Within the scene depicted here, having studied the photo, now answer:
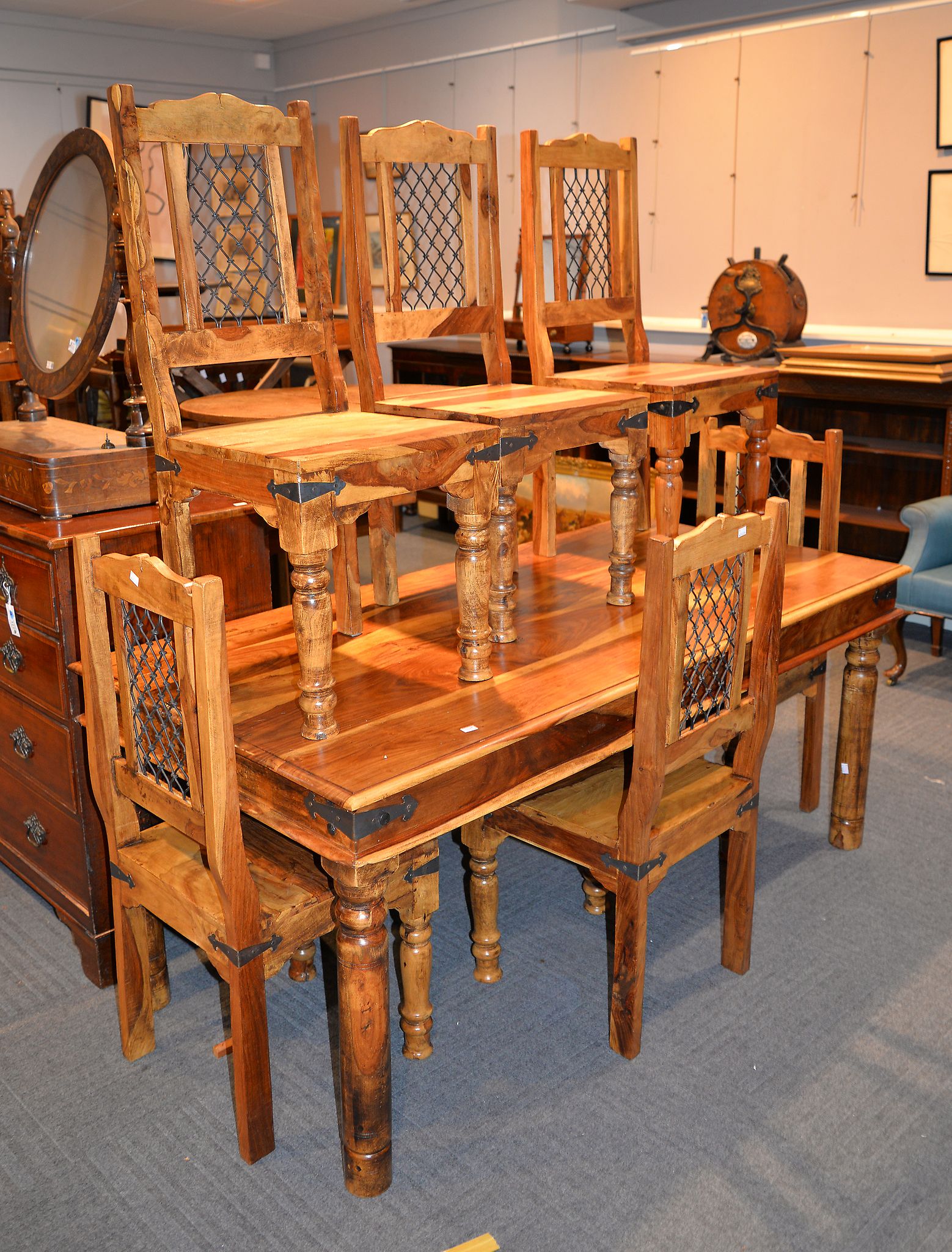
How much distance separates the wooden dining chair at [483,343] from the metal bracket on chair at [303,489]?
1.37 ft

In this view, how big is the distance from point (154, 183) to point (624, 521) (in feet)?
22.6

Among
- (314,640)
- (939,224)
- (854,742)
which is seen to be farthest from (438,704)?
(939,224)

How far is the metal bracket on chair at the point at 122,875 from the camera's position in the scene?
6.69 feet

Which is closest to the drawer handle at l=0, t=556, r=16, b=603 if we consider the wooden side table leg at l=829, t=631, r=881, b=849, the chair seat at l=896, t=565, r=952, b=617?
the wooden side table leg at l=829, t=631, r=881, b=849

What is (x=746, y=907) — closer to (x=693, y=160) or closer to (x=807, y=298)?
(x=807, y=298)

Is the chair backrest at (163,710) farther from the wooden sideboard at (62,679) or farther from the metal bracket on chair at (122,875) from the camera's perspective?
the wooden sideboard at (62,679)

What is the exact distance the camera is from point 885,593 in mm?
2932

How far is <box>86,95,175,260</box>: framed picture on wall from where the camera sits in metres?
7.73

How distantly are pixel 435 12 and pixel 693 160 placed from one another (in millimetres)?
2447

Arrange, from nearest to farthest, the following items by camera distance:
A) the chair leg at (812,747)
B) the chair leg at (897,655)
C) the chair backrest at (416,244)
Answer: the chair backrest at (416,244) < the chair leg at (812,747) < the chair leg at (897,655)

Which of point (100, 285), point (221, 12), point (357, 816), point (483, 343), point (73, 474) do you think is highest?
point (221, 12)

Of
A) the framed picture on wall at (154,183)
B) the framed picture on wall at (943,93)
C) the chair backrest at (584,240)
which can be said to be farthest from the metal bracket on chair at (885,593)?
the framed picture on wall at (154,183)

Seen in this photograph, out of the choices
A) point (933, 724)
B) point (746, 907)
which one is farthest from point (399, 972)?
point (933, 724)

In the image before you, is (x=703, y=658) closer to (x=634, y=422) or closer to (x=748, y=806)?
(x=748, y=806)
